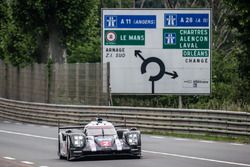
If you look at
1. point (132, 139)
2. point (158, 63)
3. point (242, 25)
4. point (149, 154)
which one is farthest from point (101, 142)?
point (158, 63)

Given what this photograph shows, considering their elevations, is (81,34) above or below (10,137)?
above

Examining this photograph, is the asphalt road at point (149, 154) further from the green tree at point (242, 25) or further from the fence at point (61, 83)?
the fence at point (61, 83)

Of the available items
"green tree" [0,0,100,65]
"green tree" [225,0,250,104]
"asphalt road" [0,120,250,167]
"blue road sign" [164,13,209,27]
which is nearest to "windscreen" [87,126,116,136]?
"asphalt road" [0,120,250,167]

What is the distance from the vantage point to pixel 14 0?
4988cm

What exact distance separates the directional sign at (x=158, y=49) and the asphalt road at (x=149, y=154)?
6.57m

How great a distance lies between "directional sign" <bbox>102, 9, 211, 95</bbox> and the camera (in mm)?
A: 37250

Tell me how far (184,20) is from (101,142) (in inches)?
704

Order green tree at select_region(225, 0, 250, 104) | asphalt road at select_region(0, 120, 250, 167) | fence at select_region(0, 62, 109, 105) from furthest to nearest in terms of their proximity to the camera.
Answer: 1. fence at select_region(0, 62, 109, 105)
2. green tree at select_region(225, 0, 250, 104)
3. asphalt road at select_region(0, 120, 250, 167)

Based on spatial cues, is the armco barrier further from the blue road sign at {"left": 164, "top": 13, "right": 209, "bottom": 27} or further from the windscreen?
the windscreen

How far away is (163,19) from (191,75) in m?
2.61

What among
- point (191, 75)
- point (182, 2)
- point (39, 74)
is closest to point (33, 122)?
point (39, 74)

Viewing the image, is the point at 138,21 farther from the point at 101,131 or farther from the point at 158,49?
the point at 101,131

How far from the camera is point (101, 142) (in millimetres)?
20031

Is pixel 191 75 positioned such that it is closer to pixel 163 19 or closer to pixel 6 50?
pixel 163 19
